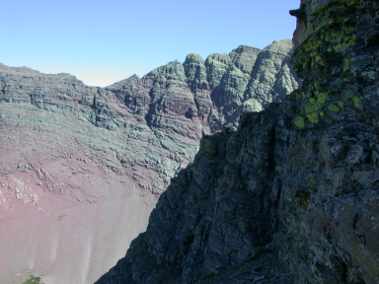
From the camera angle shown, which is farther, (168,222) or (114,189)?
(114,189)

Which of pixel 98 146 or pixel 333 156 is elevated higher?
pixel 98 146

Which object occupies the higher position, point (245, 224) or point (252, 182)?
point (252, 182)

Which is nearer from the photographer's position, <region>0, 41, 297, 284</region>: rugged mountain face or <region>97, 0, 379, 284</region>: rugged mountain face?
<region>97, 0, 379, 284</region>: rugged mountain face

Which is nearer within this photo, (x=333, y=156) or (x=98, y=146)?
(x=333, y=156)

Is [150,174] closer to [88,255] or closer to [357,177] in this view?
[88,255]

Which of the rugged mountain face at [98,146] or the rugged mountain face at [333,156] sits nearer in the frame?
the rugged mountain face at [333,156]

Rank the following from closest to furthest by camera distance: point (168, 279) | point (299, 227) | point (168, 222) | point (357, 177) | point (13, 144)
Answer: point (357, 177) < point (299, 227) < point (168, 279) < point (168, 222) < point (13, 144)

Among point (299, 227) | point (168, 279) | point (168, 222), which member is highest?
point (299, 227)

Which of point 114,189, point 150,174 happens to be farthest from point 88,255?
point 150,174
